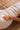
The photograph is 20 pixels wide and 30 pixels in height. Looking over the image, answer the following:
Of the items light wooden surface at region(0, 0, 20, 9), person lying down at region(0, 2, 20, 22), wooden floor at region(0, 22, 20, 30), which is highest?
light wooden surface at region(0, 0, 20, 9)

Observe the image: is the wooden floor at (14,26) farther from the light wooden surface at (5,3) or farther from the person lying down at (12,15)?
the light wooden surface at (5,3)

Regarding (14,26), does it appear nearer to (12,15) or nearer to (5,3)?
(12,15)

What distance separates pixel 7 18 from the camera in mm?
755

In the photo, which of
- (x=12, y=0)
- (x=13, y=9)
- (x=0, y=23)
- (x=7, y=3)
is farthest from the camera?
(x=12, y=0)

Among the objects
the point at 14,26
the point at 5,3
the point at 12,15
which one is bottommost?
the point at 14,26

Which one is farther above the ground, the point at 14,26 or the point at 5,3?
the point at 5,3

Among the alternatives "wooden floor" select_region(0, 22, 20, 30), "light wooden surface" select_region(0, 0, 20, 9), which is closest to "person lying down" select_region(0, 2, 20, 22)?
"wooden floor" select_region(0, 22, 20, 30)

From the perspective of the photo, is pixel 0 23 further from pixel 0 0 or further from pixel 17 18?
pixel 0 0

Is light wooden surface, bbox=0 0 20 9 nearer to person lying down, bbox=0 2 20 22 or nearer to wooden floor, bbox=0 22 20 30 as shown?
person lying down, bbox=0 2 20 22

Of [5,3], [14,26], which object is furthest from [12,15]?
[5,3]

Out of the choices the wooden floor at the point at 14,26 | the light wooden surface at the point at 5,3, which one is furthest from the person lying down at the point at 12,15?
the light wooden surface at the point at 5,3

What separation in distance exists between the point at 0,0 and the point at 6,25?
884mm

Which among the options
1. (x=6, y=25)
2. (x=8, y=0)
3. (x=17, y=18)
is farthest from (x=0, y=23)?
(x=8, y=0)

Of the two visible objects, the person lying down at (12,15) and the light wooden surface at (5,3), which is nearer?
the person lying down at (12,15)
